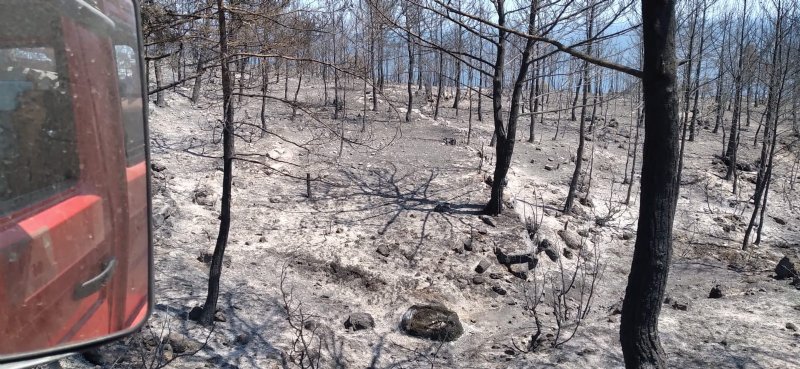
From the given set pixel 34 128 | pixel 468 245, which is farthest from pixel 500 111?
pixel 34 128

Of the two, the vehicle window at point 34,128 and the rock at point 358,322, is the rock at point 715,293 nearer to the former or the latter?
the rock at point 358,322

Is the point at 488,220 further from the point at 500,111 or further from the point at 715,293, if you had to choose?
the point at 715,293

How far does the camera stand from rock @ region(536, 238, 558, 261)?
11930mm

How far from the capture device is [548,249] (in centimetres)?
1201

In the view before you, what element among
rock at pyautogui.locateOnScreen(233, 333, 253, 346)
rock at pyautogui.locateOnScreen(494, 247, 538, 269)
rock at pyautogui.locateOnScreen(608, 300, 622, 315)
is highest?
rock at pyautogui.locateOnScreen(494, 247, 538, 269)

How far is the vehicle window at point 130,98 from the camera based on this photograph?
5.14ft

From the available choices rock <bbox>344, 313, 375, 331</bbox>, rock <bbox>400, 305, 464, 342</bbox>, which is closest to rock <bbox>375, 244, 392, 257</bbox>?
rock <bbox>400, 305, 464, 342</bbox>

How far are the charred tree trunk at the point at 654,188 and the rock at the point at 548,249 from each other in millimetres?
7497

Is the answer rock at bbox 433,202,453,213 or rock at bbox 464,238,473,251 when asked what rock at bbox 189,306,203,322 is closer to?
rock at bbox 464,238,473,251

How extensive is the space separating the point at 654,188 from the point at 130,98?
3.79 meters

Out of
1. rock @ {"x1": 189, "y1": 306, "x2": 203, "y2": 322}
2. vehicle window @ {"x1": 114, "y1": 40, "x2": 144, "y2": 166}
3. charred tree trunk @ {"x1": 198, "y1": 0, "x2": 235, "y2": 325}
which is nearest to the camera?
vehicle window @ {"x1": 114, "y1": 40, "x2": 144, "y2": 166}

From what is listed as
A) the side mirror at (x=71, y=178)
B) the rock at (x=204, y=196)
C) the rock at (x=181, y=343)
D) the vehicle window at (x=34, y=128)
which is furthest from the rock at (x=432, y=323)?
the vehicle window at (x=34, y=128)

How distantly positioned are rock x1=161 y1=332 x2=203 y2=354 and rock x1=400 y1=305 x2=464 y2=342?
3.27 m

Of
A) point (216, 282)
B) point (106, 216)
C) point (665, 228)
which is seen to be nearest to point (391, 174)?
point (216, 282)
